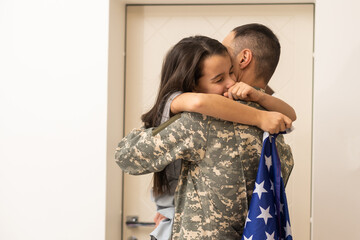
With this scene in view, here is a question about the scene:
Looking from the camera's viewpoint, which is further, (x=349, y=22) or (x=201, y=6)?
(x=201, y=6)

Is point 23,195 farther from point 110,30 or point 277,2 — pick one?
point 277,2

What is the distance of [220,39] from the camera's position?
2.37m

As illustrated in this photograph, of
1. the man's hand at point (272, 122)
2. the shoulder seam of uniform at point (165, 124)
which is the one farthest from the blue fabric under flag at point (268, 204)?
the shoulder seam of uniform at point (165, 124)

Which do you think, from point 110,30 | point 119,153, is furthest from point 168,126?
point 110,30

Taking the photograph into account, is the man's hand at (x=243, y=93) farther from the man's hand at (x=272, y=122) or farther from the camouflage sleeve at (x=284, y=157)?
the camouflage sleeve at (x=284, y=157)

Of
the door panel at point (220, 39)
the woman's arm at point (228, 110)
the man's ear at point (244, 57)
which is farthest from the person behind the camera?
the door panel at point (220, 39)

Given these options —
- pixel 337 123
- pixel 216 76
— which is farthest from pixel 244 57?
pixel 337 123

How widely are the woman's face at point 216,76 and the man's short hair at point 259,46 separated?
0.39 ft

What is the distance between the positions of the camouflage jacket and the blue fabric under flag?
0.04 m

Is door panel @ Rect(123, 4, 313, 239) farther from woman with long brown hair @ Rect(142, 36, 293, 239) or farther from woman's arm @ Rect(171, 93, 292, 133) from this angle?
woman's arm @ Rect(171, 93, 292, 133)

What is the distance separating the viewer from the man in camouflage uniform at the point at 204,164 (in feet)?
3.61

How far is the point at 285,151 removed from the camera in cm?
132

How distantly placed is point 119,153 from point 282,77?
1441mm

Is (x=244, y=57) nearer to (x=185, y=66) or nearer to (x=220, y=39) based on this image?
(x=185, y=66)
